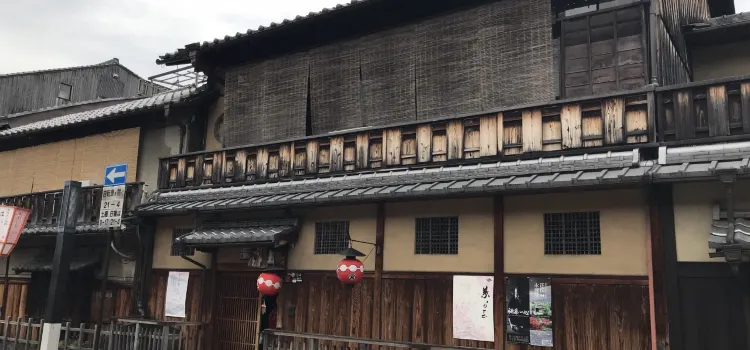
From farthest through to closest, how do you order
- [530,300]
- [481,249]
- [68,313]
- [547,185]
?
[68,313]
[481,249]
[530,300]
[547,185]

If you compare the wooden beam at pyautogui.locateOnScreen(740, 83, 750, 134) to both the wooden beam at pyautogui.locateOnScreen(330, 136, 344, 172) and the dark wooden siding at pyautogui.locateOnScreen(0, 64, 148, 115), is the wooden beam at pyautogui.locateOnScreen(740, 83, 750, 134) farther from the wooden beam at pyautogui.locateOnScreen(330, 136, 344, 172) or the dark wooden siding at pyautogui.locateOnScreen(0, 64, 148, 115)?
the dark wooden siding at pyautogui.locateOnScreen(0, 64, 148, 115)

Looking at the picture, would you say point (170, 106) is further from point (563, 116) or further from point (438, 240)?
point (563, 116)

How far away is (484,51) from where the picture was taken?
12367mm

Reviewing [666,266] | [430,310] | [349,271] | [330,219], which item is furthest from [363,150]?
[666,266]

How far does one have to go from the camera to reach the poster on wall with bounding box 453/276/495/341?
11.2m

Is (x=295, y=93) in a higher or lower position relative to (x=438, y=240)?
higher

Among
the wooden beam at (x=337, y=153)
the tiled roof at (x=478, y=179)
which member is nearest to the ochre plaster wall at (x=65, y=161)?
the tiled roof at (x=478, y=179)

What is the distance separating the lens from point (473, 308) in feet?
37.3

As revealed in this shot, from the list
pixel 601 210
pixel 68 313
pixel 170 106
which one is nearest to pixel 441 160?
pixel 601 210

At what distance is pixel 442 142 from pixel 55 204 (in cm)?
1508

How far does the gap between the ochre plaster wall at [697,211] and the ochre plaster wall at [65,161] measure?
1634cm

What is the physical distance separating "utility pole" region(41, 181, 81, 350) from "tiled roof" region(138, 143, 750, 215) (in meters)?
2.13

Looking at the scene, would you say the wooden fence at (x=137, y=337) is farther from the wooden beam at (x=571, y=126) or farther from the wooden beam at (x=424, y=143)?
the wooden beam at (x=571, y=126)

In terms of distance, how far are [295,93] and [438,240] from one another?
19.4 ft
